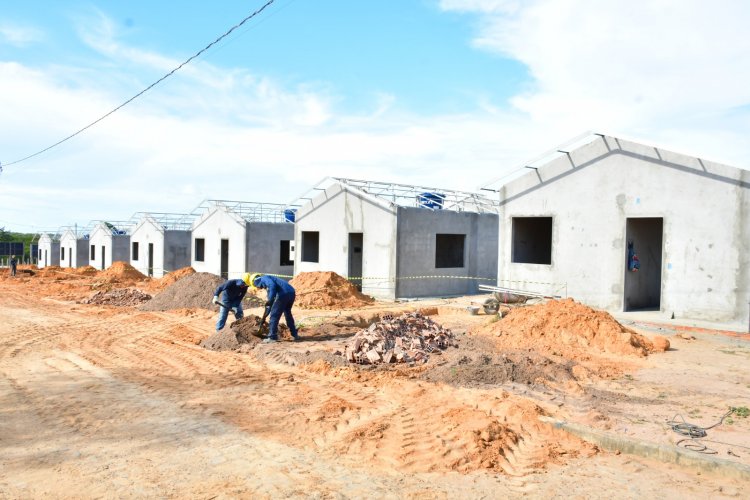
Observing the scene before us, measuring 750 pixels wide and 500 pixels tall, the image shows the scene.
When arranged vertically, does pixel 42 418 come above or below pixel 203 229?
below

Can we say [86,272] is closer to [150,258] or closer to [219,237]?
[150,258]

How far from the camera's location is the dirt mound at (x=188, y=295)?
1870 centimetres

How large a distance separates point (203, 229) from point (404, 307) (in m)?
16.9

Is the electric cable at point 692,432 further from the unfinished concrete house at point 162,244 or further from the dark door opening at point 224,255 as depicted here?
the unfinished concrete house at point 162,244

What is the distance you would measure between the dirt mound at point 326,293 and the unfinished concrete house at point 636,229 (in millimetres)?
5067

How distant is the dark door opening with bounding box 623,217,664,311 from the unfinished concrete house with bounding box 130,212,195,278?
2645cm

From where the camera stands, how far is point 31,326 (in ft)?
49.4

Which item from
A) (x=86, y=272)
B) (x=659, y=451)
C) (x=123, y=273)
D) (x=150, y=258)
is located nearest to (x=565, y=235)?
(x=659, y=451)

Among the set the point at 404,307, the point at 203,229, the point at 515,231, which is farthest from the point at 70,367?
the point at 203,229

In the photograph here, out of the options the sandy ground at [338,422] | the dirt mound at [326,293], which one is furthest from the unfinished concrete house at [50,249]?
the sandy ground at [338,422]

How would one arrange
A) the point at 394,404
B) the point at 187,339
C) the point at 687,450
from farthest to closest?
the point at 187,339 < the point at 394,404 < the point at 687,450

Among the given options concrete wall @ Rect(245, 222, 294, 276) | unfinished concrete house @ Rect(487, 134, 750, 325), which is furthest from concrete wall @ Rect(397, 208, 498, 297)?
concrete wall @ Rect(245, 222, 294, 276)

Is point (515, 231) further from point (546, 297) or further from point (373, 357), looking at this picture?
point (373, 357)

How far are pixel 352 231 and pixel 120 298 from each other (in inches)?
363
